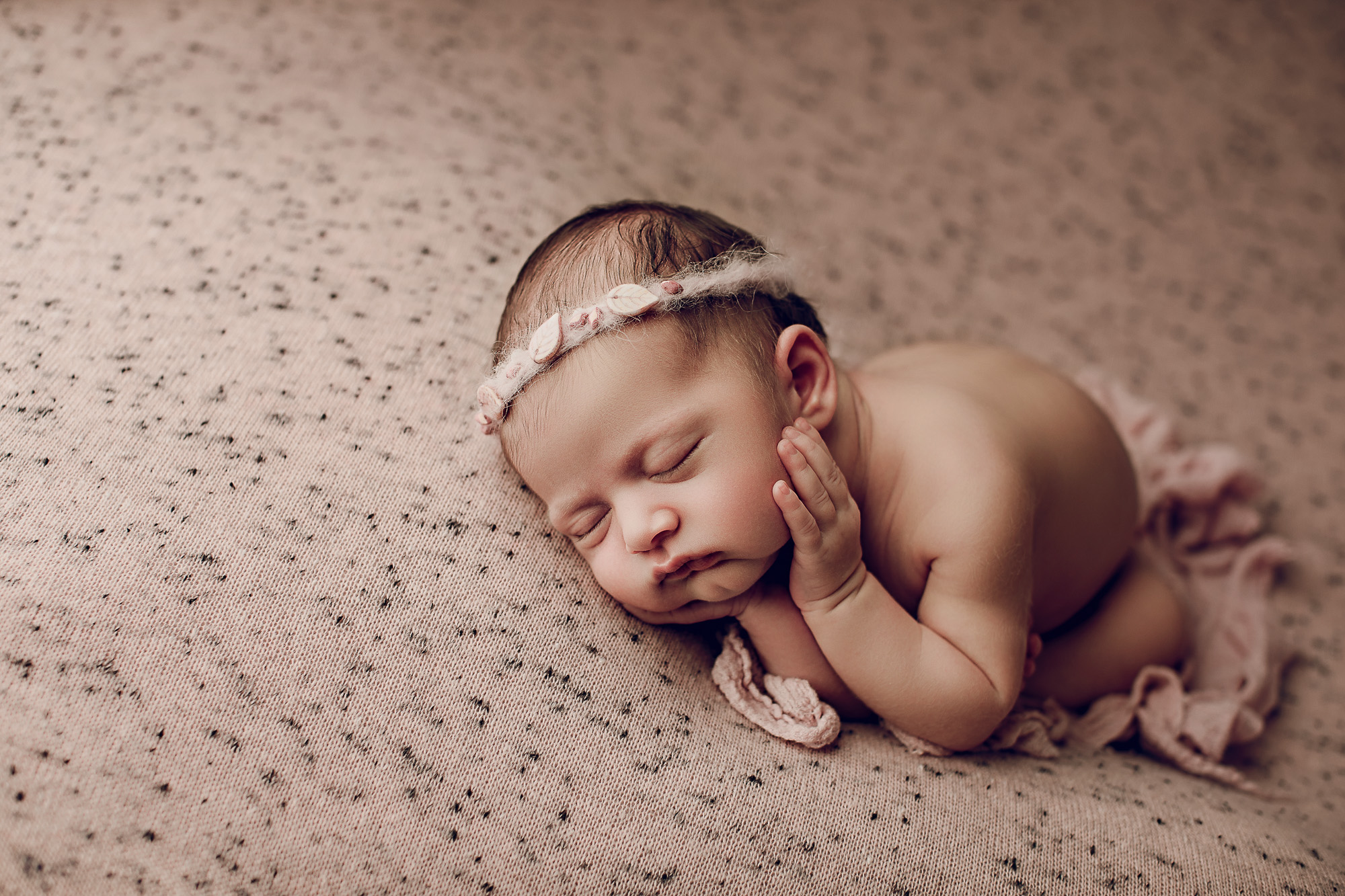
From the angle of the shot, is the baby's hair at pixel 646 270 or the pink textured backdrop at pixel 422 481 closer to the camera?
the pink textured backdrop at pixel 422 481

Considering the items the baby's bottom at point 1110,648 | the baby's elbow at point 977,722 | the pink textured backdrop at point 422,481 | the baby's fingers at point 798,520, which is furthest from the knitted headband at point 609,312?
the baby's bottom at point 1110,648

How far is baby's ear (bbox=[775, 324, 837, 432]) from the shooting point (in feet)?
3.21

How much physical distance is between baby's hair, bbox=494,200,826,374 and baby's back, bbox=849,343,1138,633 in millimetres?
223

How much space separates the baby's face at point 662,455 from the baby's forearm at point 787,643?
0.11 m

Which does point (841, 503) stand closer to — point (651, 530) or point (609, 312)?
point (651, 530)

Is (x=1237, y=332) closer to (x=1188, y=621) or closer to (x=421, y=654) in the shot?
(x=1188, y=621)

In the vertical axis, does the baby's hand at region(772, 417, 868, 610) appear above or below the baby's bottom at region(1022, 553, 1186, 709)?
above

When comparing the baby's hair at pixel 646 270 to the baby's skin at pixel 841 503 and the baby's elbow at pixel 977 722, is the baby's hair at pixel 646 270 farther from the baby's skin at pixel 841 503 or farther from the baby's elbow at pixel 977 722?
the baby's elbow at pixel 977 722

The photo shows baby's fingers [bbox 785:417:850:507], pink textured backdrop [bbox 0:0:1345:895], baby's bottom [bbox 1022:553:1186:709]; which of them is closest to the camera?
pink textured backdrop [bbox 0:0:1345:895]

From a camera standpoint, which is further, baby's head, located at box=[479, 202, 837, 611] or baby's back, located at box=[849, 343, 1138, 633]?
baby's back, located at box=[849, 343, 1138, 633]

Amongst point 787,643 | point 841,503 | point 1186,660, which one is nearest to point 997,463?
point 841,503

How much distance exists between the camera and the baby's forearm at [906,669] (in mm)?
966

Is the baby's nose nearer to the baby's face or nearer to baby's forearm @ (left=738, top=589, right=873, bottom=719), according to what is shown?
the baby's face

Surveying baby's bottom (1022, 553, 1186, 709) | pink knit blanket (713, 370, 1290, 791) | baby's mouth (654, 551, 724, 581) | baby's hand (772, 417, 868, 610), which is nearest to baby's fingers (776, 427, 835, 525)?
baby's hand (772, 417, 868, 610)
